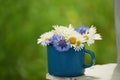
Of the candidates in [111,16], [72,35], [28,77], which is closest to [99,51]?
[111,16]

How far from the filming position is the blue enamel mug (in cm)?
106

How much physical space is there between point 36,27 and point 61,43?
0.69m

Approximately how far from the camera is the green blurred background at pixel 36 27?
165 cm

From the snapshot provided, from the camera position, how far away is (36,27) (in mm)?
1710

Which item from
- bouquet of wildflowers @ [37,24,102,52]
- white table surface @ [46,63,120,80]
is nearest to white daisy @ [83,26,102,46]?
bouquet of wildflowers @ [37,24,102,52]

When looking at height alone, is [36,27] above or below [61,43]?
above

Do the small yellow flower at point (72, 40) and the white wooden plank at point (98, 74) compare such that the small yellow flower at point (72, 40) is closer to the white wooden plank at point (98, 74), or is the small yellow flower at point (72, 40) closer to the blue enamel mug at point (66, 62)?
the blue enamel mug at point (66, 62)

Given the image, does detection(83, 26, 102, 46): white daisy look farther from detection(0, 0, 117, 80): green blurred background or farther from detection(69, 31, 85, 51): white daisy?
detection(0, 0, 117, 80): green blurred background

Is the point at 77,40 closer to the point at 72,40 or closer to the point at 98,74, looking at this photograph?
the point at 72,40

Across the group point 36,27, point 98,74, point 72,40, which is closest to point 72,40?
point 72,40

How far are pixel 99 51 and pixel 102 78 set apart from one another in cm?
55

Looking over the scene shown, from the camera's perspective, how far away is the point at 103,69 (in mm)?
1272

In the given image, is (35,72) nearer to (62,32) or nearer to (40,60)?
(40,60)

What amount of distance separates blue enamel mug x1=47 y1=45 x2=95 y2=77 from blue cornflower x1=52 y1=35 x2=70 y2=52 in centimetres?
2
